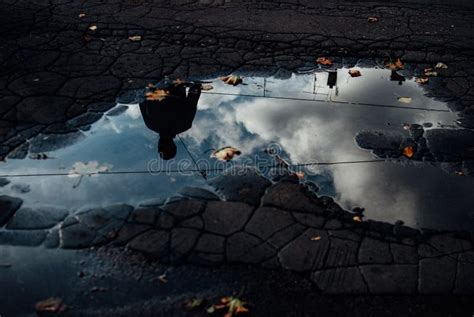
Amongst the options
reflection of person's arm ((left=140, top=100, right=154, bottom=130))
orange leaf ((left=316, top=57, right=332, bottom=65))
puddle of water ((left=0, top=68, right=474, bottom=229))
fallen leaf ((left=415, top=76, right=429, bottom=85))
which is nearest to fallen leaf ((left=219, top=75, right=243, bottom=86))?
puddle of water ((left=0, top=68, right=474, bottom=229))

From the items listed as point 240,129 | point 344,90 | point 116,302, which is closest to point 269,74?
point 344,90

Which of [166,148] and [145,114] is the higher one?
[145,114]

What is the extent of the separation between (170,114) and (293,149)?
4.12 feet

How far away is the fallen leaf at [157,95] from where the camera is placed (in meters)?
4.23

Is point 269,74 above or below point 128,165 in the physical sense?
above

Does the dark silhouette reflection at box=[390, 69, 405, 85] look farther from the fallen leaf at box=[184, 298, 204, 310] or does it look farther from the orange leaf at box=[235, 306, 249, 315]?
the fallen leaf at box=[184, 298, 204, 310]

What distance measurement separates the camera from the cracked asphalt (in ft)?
8.04

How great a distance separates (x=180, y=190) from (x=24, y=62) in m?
3.01

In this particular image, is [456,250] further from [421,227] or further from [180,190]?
[180,190]

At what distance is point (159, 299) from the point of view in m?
2.42

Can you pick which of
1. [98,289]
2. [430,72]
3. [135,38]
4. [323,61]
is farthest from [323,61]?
[98,289]

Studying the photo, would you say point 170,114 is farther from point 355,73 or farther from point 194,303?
point 355,73

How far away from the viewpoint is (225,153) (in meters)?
3.57

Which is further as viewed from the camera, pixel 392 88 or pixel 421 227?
pixel 392 88
